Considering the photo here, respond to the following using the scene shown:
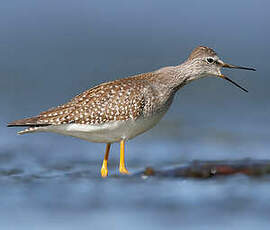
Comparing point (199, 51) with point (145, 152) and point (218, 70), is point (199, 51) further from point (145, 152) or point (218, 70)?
point (145, 152)

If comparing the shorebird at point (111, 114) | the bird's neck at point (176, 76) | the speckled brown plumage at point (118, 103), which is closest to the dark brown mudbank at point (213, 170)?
the shorebird at point (111, 114)

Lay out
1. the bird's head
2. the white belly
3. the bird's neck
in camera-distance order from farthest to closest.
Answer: the bird's head < the bird's neck < the white belly

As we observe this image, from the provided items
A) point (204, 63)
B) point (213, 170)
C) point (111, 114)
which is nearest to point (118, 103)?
point (111, 114)

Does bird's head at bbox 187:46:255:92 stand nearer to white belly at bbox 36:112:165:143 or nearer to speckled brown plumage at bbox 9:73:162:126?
speckled brown plumage at bbox 9:73:162:126

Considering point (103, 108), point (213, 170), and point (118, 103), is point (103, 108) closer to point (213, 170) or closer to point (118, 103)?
point (118, 103)

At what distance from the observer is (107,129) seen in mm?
13289

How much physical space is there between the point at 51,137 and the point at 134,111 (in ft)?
13.9

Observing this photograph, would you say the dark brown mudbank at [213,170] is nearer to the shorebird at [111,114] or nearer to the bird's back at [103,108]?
the shorebird at [111,114]

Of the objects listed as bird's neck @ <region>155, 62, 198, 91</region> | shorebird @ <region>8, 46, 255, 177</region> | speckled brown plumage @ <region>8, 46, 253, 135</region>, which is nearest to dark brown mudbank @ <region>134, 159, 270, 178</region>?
shorebird @ <region>8, 46, 255, 177</region>

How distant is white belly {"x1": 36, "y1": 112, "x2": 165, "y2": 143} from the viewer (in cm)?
1329

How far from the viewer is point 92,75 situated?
20797 mm

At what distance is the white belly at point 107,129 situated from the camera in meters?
13.3

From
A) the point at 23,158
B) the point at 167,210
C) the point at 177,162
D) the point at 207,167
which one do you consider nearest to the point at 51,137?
the point at 23,158

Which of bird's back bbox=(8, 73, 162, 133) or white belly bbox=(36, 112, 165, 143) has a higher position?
bird's back bbox=(8, 73, 162, 133)
